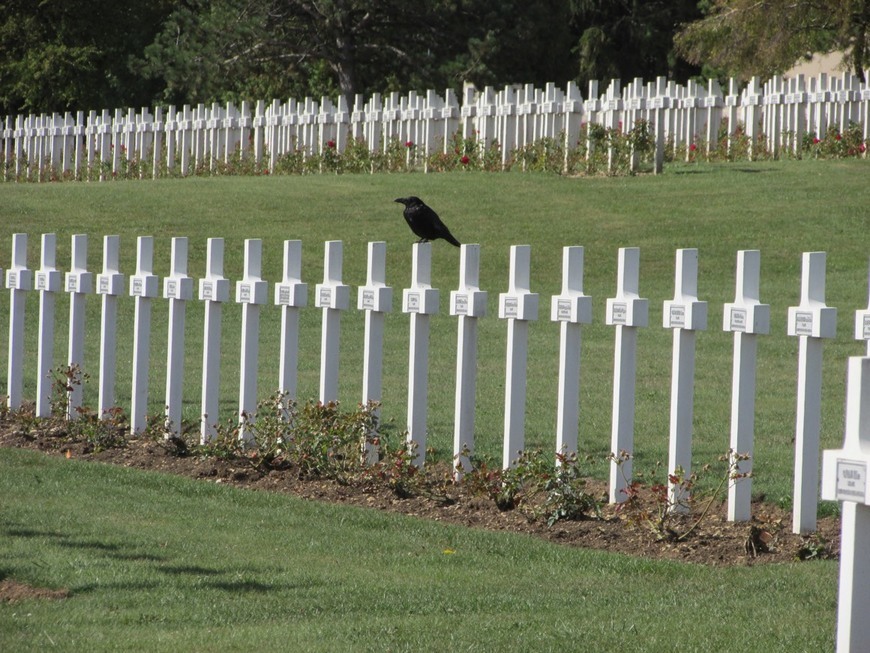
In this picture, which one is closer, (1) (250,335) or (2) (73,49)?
(1) (250,335)

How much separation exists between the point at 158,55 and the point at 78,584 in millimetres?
32550

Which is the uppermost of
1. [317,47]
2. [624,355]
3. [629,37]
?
[629,37]

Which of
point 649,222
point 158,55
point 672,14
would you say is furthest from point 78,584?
point 672,14

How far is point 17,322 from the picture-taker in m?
10.1

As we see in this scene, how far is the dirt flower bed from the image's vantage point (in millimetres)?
6062

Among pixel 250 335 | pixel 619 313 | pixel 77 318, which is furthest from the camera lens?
pixel 77 318

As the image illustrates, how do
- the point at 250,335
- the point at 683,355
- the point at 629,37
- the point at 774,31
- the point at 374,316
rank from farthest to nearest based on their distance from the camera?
the point at 629,37
the point at 774,31
the point at 250,335
the point at 374,316
the point at 683,355

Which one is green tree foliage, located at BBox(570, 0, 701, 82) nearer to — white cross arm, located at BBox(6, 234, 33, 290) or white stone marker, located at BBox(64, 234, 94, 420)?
white cross arm, located at BBox(6, 234, 33, 290)

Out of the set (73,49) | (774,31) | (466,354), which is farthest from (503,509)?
(73,49)

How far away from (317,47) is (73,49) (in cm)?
731

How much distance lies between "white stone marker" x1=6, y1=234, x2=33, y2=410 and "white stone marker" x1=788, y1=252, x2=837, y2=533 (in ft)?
19.3

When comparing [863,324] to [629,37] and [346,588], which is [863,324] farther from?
[629,37]

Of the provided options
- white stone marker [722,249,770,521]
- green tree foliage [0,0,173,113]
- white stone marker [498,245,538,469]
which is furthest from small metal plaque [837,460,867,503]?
green tree foliage [0,0,173,113]

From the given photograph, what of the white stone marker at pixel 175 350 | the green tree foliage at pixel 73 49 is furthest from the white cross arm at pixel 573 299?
the green tree foliage at pixel 73 49
